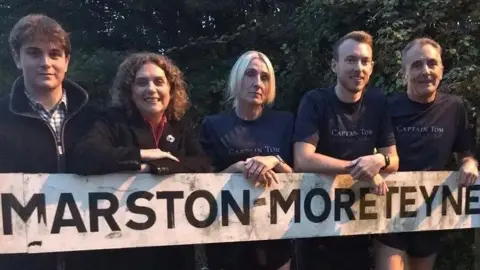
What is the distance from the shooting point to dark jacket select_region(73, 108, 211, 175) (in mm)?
2496

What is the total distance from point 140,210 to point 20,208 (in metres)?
0.57

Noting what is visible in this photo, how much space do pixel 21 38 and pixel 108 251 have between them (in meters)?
1.18

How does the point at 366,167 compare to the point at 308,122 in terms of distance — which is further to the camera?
the point at 308,122

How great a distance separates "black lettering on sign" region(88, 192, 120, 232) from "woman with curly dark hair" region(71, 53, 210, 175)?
0.48ft

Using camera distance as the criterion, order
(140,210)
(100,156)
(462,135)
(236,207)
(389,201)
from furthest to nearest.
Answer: (462,135) < (389,201) < (236,207) < (140,210) < (100,156)

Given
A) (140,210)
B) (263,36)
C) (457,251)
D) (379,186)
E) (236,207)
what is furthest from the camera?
(263,36)

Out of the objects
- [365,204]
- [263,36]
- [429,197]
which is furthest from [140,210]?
[263,36]

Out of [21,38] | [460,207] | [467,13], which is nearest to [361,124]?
[460,207]

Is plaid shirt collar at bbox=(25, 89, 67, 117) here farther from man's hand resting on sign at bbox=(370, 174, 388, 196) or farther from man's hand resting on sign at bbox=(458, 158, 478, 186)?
man's hand resting on sign at bbox=(458, 158, 478, 186)

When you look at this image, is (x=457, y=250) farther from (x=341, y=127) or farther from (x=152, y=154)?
(x=152, y=154)

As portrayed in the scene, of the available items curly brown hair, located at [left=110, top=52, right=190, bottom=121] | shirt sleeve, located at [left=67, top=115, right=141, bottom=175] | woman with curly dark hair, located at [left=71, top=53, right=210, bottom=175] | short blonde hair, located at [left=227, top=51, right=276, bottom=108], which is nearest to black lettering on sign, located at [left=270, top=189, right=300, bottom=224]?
woman with curly dark hair, located at [left=71, top=53, right=210, bottom=175]

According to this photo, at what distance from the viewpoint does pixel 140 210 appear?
271 cm

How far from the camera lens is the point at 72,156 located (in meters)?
2.58

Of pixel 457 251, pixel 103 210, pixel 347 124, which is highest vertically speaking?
pixel 347 124
